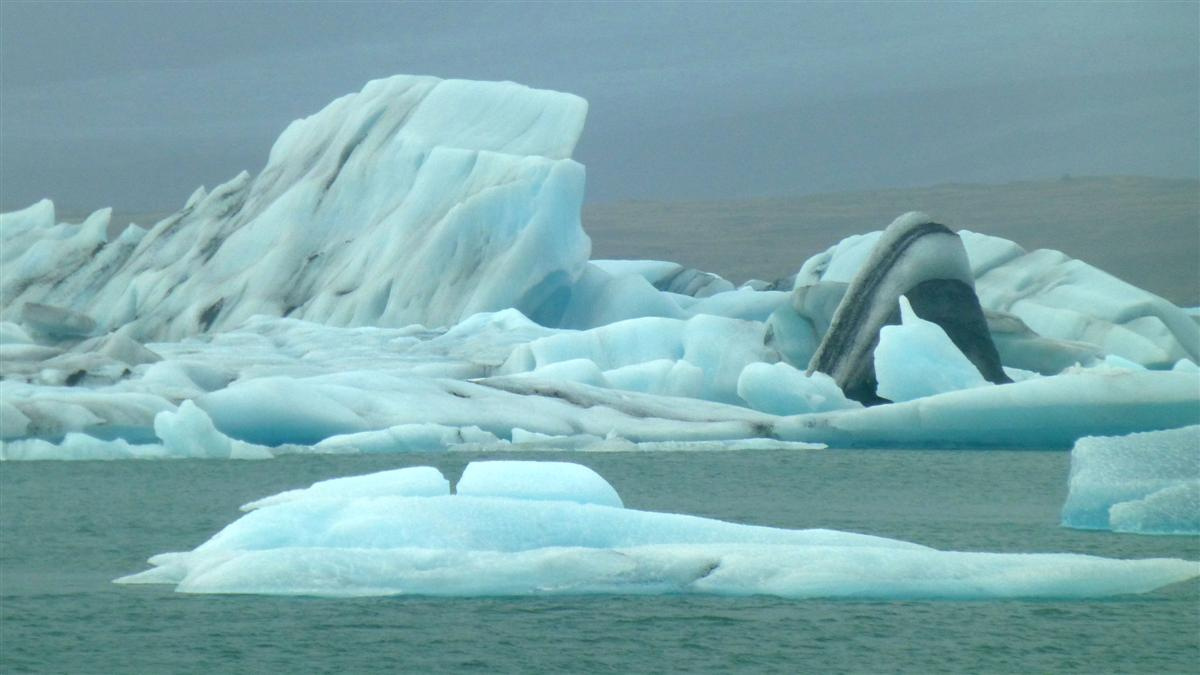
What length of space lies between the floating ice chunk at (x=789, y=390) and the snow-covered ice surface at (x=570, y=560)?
1037 cm

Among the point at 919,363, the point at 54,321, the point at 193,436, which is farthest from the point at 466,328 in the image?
the point at 193,436

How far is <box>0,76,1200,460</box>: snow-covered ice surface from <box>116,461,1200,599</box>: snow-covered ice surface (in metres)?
7.63

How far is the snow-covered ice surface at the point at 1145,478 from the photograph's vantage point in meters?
9.88

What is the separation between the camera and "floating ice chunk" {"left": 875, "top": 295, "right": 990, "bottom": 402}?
59.4 ft

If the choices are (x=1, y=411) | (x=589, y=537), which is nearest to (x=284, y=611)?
(x=589, y=537)

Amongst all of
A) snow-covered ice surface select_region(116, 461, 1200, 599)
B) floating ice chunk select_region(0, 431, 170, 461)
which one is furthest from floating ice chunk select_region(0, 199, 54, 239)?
snow-covered ice surface select_region(116, 461, 1200, 599)

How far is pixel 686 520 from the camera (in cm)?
847

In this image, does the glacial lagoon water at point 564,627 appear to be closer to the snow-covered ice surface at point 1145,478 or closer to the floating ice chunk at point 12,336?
the snow-covered ice surface at point 1145,478

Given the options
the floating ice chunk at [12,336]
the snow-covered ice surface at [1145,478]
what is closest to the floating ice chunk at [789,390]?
the snow-covered ice surface at [1145,478]

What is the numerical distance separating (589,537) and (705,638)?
3.55 ft

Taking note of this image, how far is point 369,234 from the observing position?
29.3 m

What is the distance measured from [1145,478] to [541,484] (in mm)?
3938

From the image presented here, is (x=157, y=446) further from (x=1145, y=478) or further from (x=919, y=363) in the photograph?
(x=1145, y=478)

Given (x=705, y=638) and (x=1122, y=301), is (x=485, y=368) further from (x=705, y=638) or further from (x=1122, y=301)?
(x=705, y=638)
